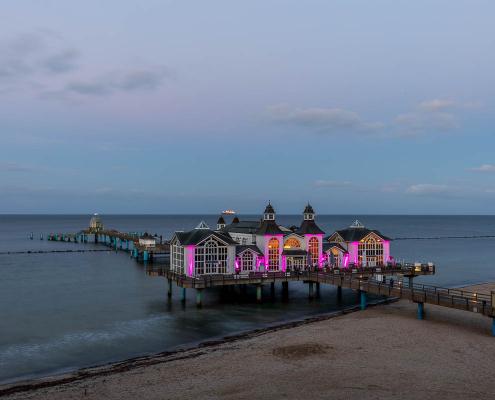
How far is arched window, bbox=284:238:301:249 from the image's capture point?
57.6 meters

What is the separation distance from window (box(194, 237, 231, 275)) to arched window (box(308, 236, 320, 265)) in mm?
11012

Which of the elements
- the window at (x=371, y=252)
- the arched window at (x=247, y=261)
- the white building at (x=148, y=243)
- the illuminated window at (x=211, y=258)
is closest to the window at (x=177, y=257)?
the illuminated window at (x=211, y=258)

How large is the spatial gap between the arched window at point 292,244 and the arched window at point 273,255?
1816 mm

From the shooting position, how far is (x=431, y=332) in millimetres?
35156

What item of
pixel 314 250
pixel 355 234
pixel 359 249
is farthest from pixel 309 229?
pixel 359 249

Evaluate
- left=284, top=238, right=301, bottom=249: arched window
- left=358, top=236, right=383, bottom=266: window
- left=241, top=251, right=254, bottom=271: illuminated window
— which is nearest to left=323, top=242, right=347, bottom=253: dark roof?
left=358, top=236, right=383, bottom=266: window

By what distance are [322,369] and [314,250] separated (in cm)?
3173

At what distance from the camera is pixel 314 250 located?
58938 millimetres

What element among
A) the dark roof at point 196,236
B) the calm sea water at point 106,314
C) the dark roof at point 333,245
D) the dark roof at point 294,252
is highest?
the dark roof at point 196,236

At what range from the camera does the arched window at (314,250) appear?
193ft

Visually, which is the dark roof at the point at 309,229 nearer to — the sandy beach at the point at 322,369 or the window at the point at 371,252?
the window at the point at 371,252

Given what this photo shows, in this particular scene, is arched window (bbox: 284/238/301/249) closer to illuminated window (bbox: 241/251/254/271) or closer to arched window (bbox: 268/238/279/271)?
arched window (bbox: 268/238/279/271)

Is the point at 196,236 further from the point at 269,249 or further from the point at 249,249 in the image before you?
the point at 269,249

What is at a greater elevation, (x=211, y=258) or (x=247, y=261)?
(x=211, y=258)
